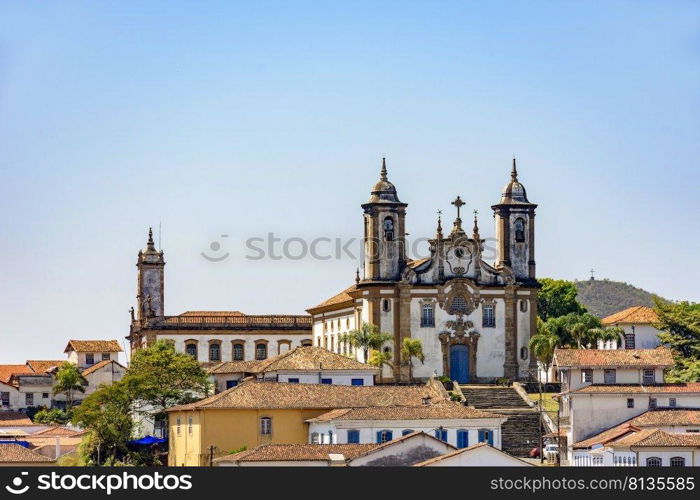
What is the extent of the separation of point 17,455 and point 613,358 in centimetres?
2628

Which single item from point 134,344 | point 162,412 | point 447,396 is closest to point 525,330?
point 447,396

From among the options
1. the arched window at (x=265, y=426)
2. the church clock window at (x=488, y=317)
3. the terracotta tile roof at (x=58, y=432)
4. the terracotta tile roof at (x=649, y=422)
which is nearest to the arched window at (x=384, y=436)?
the arched window at (x=265, y=426)

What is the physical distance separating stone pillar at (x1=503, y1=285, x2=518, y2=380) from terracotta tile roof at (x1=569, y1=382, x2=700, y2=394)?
53.4ft

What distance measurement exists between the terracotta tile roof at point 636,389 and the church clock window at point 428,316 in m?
17.8

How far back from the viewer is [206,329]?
436 feet

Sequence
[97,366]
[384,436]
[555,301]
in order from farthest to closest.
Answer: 1. [555,301]
2. [97,366]
3. [384,436]

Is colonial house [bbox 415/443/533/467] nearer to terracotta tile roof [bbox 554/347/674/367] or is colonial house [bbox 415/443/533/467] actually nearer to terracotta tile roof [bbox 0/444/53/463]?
terracotta tile roof [bbox 0/444/53/463]

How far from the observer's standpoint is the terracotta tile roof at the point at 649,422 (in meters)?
91.9

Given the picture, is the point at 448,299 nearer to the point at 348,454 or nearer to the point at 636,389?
the point at 636,389

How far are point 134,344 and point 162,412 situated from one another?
35.9 metres

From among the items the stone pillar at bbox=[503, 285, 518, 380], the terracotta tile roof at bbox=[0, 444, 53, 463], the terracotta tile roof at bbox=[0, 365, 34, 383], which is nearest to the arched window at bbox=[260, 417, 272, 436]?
the terracotta tile roof at bbox=[0, 444, 53, 463]

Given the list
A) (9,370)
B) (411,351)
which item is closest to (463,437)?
(411,351)

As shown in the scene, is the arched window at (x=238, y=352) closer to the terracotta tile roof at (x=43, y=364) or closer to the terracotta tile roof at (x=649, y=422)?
the terracotta tile roof at (x=43, y=364)
